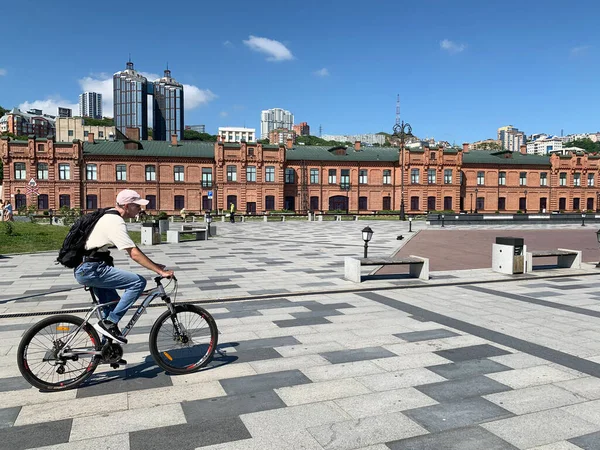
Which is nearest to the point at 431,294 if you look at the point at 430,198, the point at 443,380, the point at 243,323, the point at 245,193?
the point at 243,323

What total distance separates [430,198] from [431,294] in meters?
57.2

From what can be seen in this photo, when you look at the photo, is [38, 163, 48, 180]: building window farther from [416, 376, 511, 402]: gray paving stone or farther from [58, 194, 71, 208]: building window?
[416, 376, 511, 402]: gray paving stone

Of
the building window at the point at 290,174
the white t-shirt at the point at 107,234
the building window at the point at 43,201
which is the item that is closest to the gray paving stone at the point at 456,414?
the white t-shirt at the point at 107,234

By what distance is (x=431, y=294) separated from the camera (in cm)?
1015

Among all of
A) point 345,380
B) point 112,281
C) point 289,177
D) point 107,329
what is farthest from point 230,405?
point 289,177

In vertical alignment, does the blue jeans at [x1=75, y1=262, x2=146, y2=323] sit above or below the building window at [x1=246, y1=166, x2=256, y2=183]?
below

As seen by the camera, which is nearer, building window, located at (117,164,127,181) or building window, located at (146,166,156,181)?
building window, located at (117,164,127,181)

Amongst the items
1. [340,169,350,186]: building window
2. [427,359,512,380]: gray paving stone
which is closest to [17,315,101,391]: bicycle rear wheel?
[427,359,512,380]: gray paving stone

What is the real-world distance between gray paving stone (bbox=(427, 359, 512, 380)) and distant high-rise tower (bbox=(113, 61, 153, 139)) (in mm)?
156043

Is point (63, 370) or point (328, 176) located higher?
point (328, 176)

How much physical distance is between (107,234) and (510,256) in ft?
35.0

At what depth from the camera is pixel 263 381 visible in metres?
5.11

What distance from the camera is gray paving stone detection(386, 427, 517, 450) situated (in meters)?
3.72

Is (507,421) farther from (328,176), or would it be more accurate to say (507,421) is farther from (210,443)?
(328,176)
